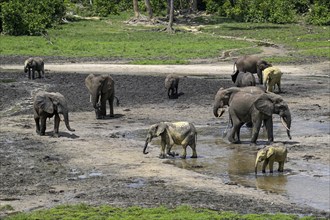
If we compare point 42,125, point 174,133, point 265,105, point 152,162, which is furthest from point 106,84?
point 152,162

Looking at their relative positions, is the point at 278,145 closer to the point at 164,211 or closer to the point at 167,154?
the point at 167,154

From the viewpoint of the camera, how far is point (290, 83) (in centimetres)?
3666

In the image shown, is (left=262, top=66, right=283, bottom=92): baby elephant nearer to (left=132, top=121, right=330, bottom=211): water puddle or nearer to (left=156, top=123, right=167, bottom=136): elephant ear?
(left=132, top=121, right=330, bottom=211): water puddle

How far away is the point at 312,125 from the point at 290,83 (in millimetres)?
10652

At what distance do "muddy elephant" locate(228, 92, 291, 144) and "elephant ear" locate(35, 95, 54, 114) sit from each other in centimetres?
490

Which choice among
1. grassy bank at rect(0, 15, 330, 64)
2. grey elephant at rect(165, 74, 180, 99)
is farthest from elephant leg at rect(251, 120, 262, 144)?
grassy bank at rect(0, 15, 330, 64)

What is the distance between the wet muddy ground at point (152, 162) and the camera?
16656 mm

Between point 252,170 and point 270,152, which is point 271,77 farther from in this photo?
point 270,152

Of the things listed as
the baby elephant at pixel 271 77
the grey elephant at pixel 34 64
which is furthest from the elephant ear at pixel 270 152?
the grey elephant at pixel 34 64

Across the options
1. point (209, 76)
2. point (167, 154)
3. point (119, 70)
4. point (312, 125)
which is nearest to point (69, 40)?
point (119, 70)

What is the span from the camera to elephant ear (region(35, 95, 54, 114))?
23594 millimetres

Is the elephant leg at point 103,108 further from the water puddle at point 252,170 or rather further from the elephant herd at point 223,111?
the water puddle at point 252,170

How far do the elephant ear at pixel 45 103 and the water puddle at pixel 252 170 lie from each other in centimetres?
274

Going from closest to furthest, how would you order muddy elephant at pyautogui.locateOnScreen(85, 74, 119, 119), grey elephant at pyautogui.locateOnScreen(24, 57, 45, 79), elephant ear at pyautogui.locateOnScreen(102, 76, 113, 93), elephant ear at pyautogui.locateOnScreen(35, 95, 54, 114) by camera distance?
elephant ear at pyautogui.locateOnScreen(35, 95, 54, 114) < muddy elephant at pyautogui.locateOnScreen(85, 74, 119, 119) < elephant ear at pyautogui.locateOnScreen(102, 76, 113, 93) < grey elephant at pyautogui.locateOnScreen(24, 57, 45, 79)
